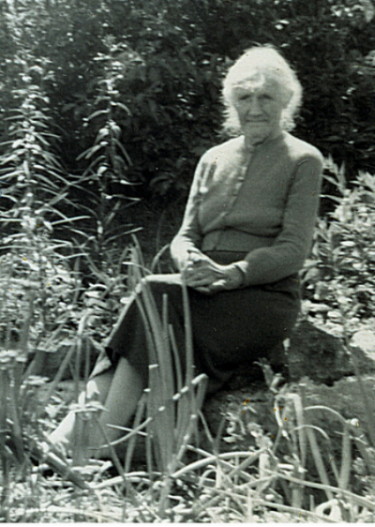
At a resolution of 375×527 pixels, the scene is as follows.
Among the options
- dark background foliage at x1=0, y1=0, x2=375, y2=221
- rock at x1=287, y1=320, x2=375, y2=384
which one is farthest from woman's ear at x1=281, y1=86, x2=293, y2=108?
dark background foliage at x1=0, y1=0, x2=375, y2=221

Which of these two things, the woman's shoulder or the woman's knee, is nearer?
the woman's knee

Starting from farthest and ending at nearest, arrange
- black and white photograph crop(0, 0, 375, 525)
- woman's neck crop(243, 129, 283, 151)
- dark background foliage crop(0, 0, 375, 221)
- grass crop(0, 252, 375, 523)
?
dark background foliage crop(0, 0, 375, 221) < woman's neck crop(243, 129, 283, 151) < black and white photograph crop(0, 0, 375, 525) < grass crop(0, 252, 375, 523)

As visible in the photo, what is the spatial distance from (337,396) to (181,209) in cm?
248

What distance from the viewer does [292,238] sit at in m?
3.34

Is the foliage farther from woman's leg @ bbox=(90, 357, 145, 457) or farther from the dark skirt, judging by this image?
woman's leg @ bbox=(90, 357, 145, 457)

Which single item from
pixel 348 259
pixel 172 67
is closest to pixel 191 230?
pixel 348 259

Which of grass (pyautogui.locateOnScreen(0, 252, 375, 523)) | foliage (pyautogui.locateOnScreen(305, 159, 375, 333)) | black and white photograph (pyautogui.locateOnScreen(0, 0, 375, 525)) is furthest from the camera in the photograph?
foliage (pyautogui.locateOnScreen(305, 159, 375, 333))

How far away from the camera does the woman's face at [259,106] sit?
11.3ft

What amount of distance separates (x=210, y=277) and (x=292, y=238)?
13.0 inches

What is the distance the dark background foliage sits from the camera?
5.25m

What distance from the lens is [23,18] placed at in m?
5.25

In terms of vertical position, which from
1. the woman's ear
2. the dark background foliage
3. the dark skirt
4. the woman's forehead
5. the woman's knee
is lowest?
the dark skirt

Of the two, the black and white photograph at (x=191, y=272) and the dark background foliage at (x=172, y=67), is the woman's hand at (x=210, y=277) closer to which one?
the black and white photograph at (x=191, y=272)

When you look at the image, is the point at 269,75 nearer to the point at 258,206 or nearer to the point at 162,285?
the point at 258,206
